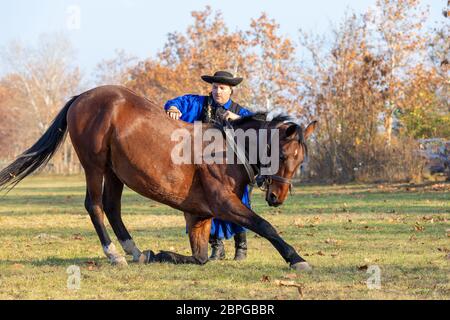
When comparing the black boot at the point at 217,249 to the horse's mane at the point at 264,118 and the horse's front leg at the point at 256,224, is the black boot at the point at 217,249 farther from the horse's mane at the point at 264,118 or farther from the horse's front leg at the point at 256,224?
the horse's mane at the point at 264,118

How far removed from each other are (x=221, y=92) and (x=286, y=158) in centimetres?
157

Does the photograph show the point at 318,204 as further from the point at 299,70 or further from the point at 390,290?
the point at 299,70

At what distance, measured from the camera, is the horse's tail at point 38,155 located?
901 cm

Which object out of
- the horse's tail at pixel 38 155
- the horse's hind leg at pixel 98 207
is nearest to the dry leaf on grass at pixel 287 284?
the horse's hind leg at pixel 98 207

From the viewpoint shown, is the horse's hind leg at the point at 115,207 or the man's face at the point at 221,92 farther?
the man's face at the point at 221,92

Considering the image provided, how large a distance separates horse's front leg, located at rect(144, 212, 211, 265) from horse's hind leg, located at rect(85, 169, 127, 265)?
399 millimetres

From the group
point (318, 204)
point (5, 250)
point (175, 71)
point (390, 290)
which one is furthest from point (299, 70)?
point (390, 290)

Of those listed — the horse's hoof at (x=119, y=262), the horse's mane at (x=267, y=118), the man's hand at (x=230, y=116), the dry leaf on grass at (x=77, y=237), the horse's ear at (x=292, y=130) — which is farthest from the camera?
the dry leaf on grass at (x=77, y=237)

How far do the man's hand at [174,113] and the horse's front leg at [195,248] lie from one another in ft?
3.64

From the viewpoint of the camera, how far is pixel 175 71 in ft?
181

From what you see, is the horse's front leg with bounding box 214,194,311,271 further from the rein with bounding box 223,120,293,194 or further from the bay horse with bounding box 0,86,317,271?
the rein with bounding box 223,120,293,194

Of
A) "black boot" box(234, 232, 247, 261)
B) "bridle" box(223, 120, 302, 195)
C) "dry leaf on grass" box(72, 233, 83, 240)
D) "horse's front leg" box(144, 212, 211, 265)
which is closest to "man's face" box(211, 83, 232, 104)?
"bridle" box(223, 120, 302, 195)

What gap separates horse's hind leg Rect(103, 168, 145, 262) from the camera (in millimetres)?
8844

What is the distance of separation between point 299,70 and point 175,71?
12926mm
